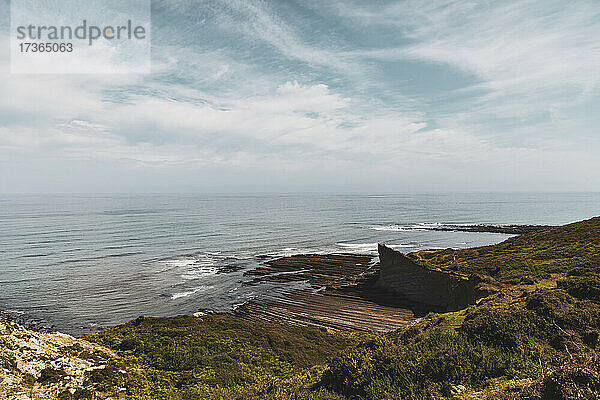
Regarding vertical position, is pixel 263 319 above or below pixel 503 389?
below

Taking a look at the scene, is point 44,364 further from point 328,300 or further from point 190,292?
point 328,300

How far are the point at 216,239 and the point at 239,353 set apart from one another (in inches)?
2773

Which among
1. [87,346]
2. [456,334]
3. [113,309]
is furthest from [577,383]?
[113,309]

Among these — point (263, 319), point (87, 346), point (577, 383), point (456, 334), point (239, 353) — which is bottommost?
point (263, 319)

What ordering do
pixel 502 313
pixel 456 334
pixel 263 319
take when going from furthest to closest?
pixel 263 319, pixel 502 313, pixel 456 334

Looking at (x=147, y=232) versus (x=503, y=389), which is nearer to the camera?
(x=503, y=389)

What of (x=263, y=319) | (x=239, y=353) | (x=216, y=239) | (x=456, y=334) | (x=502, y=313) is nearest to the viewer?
(x=456, y=334)

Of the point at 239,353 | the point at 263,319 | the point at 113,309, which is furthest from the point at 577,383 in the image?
the point at 113,309

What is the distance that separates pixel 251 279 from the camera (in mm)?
51625

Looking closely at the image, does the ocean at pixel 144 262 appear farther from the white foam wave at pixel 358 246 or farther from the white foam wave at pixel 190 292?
the white foam wave at pixel 358 246

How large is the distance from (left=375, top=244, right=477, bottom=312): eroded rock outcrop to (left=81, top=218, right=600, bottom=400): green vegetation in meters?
3.86

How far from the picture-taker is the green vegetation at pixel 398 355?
902 cm

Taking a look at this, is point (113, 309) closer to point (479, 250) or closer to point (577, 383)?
point (577, 383)

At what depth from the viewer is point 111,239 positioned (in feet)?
274
